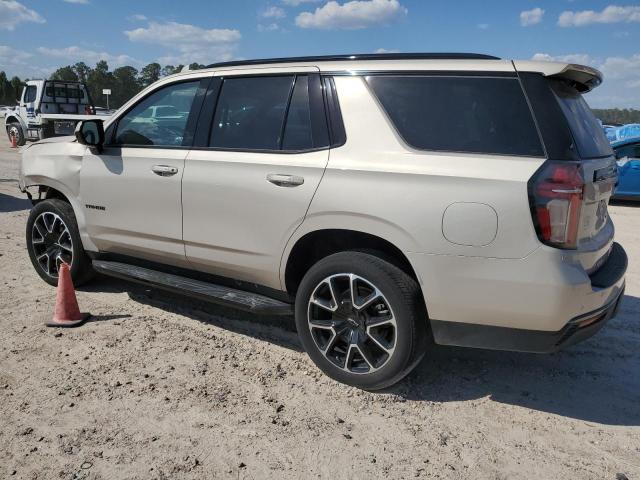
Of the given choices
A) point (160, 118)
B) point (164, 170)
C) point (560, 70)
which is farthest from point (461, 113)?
point (160, 118)

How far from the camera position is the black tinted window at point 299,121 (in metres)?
3.58

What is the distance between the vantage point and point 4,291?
5.12 meters

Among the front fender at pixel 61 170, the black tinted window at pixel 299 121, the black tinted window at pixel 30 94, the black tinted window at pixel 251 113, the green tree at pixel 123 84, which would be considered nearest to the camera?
the black tinted window at pixel 299 121

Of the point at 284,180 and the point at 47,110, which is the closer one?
the point at 284,180

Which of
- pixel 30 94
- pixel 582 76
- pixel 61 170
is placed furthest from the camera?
pixel 30 94

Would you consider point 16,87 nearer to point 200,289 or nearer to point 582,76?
point 200,289

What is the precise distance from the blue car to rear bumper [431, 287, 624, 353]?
9.08 meters

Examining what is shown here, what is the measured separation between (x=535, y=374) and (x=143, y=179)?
3.16m

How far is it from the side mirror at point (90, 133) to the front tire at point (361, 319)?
2223 millimetres

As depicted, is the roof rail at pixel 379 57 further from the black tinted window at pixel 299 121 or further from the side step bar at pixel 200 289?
the side step bar at pixel 200 289

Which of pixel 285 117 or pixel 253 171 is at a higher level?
pixel 285 117

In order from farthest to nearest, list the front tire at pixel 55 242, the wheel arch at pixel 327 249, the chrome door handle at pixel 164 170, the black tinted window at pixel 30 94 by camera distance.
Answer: the black tinted window at pixel 30 94 < the front tire at pixel 55 242 < the chrome door handle at pixel 164 170 < the wheel arch at pixel 327 249

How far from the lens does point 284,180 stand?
3525 millimetres

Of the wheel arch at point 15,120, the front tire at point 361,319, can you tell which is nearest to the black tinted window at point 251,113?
the front tire at point 361,319
